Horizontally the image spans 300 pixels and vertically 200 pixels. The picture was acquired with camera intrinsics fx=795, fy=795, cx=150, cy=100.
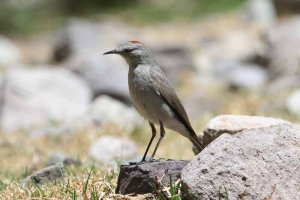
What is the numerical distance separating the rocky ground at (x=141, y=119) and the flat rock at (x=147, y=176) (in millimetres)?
107

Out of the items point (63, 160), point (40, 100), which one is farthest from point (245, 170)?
point (40, 100)

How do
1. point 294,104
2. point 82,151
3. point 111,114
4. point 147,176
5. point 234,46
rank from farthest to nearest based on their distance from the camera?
point 234,46
point 111,114
point 294,104
point 82,151
point 147,176

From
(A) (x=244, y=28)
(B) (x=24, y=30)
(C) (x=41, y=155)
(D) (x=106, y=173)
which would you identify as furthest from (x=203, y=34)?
(D) (x=106, y=173)

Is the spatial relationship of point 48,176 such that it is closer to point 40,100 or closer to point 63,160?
point 63,160

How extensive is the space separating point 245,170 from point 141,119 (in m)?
7.01

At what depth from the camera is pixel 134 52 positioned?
782cm

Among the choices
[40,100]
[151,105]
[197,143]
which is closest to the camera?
[151,105]

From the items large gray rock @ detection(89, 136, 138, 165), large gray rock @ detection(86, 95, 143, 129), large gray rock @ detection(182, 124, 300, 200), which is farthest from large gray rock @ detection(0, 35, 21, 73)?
large gray rock @ detection(182, 124, 300, 200)

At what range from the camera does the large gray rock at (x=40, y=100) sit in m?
13.6

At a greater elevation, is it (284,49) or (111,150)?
(284,49)

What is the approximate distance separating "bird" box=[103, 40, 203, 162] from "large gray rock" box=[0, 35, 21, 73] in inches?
461

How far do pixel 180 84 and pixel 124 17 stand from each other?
8972 millimetres

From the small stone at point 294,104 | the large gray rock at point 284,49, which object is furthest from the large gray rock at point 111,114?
the large gray rock at point 284,49

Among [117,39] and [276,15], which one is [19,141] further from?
[276,15]
